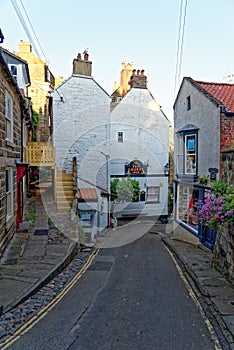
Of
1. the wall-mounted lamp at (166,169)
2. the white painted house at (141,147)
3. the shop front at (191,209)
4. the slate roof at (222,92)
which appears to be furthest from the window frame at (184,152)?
the wall-mounted lamp at (166,169)

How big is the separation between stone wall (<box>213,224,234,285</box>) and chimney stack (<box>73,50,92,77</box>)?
1500 cm

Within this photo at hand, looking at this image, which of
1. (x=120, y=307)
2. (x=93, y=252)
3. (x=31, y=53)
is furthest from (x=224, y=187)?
(x=31, y=53)

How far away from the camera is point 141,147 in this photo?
2708 centimetres

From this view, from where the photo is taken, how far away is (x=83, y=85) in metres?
20.8

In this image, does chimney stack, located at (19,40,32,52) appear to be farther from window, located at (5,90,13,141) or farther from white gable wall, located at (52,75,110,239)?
window, located at (5,90,13,141)

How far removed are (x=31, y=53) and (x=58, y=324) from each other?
26.1 meters

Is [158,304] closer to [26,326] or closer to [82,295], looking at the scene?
[82,295]

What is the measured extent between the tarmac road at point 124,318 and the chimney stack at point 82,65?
1511 centimetres

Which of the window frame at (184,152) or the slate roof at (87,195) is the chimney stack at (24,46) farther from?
the window frame at (184,152)

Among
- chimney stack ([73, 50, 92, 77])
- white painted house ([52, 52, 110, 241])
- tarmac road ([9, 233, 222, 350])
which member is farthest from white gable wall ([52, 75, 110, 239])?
tarmac road ([9, 233, 222, 350])

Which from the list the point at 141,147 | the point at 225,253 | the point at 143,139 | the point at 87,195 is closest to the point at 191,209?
the point at 87,195

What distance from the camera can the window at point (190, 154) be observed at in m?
16.4

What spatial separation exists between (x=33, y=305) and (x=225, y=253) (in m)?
5.67

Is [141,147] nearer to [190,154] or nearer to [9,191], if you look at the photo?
[190,154]
